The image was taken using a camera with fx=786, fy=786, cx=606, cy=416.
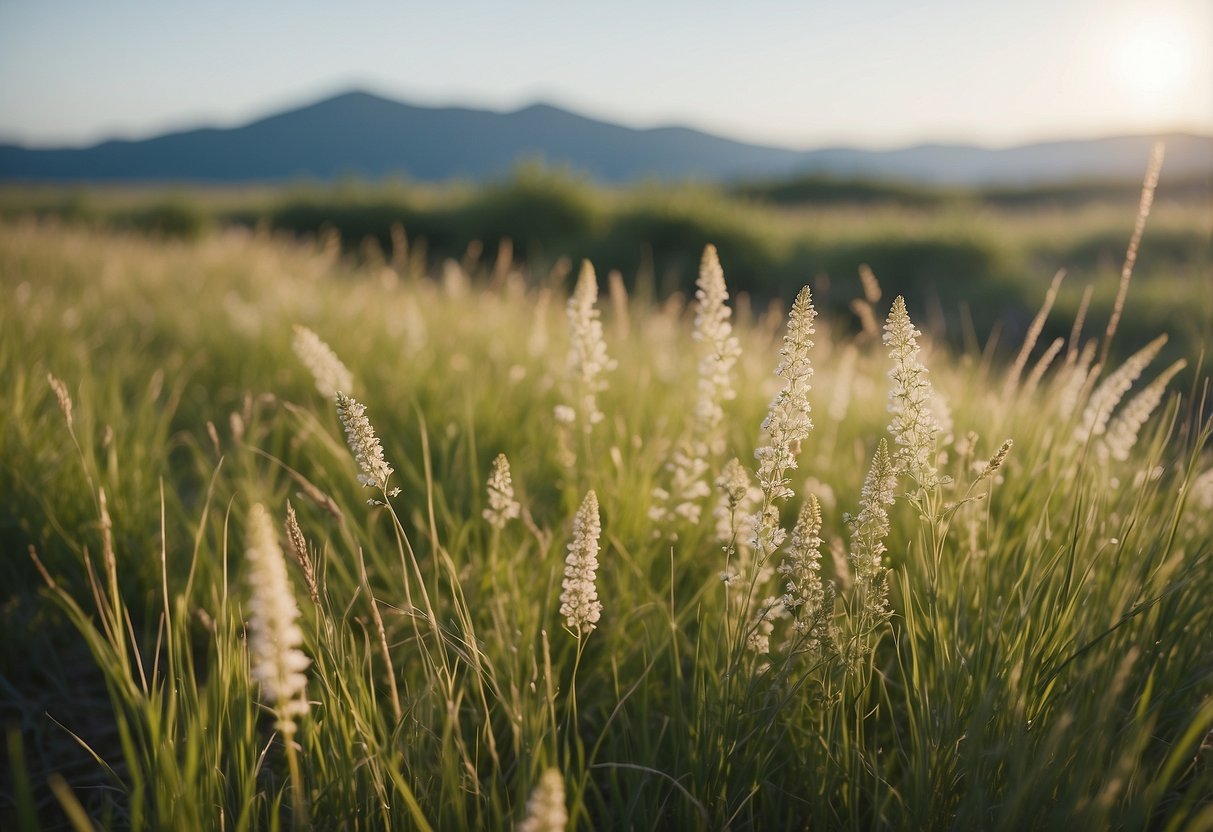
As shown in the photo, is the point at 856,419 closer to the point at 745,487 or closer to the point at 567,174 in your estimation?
the point at 745,487

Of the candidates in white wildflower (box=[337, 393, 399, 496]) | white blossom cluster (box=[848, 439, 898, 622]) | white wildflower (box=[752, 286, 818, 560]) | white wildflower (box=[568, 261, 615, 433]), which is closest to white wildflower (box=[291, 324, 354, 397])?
white wildflower (box=[568, 261, 615, 433])

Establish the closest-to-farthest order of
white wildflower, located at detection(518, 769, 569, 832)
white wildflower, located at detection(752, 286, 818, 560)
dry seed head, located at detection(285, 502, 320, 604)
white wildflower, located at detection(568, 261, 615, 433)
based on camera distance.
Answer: white wildflower, located at detection(518, 769, 569, 832), dry seed head, located at detection(285, 502, 320, 604), white wildflower, located at detection(752, 286, 818, 560), white wildflower, located at detection(568, 261, 615, 433)

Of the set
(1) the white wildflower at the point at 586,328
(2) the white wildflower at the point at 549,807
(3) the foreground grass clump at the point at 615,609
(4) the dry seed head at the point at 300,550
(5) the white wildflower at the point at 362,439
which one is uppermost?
(1) the white wildflower at the point at 586,328

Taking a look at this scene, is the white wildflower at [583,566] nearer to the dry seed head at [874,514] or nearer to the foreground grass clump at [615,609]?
the foreground grass clump at [615,609]

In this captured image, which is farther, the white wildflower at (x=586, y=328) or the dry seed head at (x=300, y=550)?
the white wildflower at (x=586, y=328)

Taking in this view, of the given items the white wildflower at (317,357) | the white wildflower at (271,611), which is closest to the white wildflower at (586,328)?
the white wildflower at (317,357)

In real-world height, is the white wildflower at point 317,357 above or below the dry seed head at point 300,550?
above

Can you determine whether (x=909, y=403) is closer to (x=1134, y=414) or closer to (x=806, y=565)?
(x=806, y=565)

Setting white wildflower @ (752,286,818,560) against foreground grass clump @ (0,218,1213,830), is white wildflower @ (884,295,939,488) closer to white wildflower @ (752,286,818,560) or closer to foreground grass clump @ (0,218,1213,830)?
foreground grass clump @ (0,218,1213,830)

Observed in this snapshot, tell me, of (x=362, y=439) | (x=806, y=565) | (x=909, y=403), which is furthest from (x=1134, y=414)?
(x=362, y=439)

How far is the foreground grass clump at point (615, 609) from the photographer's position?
1.37m

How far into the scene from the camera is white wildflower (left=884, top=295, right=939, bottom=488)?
1.37 m

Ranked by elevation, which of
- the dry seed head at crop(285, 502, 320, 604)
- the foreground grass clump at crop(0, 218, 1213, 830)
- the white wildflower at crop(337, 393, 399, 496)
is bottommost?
the foreground grass clump at crop(0, 218, 1213, 830)

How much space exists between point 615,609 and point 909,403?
1035 mm
